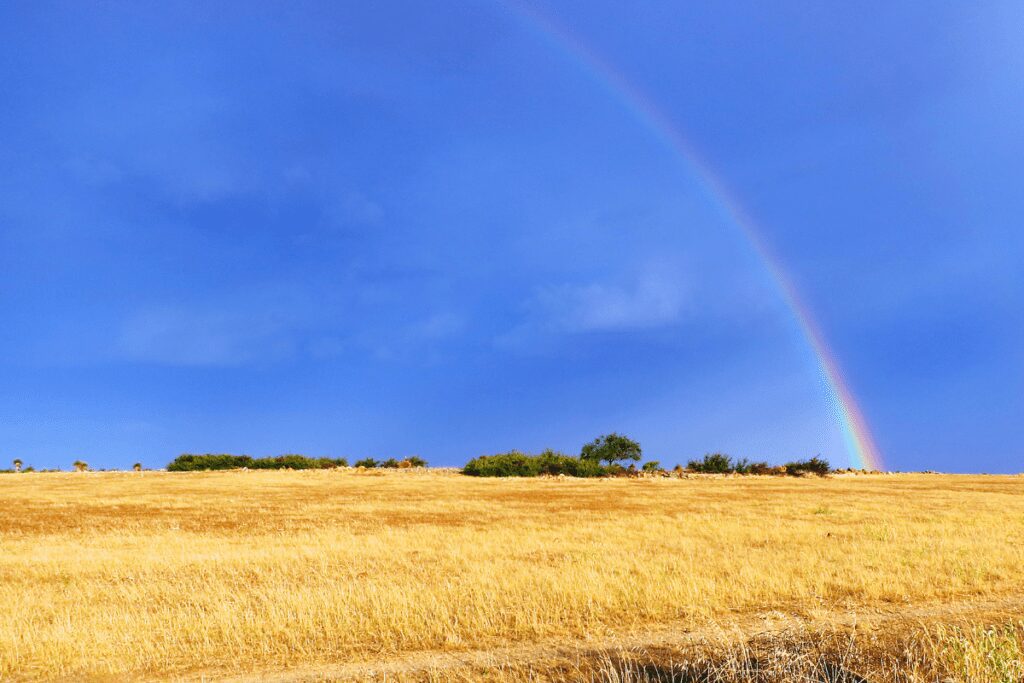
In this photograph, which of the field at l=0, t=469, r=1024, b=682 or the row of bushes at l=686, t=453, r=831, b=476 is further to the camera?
the row of bushes at l=686, t=453, r=831, b=476

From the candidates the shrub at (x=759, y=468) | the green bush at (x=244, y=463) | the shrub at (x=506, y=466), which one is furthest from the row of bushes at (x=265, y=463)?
the shrub at (x=759, y=468)

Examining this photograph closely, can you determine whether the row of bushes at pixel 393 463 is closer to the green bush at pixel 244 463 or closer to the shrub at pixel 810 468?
the green bush at pixel 244 463

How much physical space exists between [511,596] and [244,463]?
78.1 meters

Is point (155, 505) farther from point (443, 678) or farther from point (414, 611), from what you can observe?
point (443, 678)

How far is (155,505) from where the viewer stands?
38906mm

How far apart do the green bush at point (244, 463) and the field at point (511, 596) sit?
168 ft

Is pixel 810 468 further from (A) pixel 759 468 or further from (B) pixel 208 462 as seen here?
(B) pixel 208 462

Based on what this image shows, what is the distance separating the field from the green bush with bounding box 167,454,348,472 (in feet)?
168

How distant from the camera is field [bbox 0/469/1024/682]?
9.90m

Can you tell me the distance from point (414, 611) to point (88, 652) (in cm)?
540

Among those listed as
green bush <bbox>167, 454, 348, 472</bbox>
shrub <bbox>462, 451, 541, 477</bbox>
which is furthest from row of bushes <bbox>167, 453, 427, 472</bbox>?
shrub <bbox>462, 451, 541, 477</bbox>

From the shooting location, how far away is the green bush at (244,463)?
81.5 metres

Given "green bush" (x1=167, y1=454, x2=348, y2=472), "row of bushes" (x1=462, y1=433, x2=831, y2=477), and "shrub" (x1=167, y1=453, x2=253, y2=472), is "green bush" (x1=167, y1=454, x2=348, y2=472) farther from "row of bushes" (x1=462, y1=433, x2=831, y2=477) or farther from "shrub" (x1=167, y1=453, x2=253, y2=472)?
"row of bushes" (x1=462, y1=433, x2=831, y2=477)

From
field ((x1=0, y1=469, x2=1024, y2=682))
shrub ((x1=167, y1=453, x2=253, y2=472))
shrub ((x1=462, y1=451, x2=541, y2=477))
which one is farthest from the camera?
shrub ((x1=167, y1=453, x2=253, y2=472))
